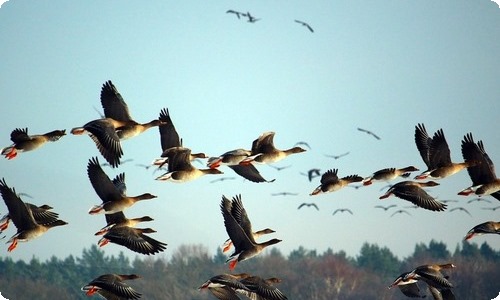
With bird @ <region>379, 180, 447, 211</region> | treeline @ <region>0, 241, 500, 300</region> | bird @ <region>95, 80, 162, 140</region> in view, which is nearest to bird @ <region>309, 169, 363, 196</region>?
bird @ <region>379, 180, 447, 211</region>

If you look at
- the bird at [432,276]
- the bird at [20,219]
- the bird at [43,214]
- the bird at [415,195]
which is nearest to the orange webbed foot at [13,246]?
the bird at [20,219]

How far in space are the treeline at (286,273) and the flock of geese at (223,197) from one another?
227 ft

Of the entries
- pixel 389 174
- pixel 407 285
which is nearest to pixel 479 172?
pixel 389 174

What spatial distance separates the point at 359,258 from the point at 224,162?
341 ft

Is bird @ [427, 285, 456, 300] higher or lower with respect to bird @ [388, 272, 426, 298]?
lower

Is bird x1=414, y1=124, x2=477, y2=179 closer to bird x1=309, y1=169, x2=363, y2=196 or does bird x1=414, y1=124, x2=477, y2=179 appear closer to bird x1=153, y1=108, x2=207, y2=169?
bird x1=309, y1=169, x2=363, y2=196

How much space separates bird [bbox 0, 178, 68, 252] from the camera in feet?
71.5

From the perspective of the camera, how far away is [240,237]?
2155cm

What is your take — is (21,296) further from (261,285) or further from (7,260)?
(261,285)

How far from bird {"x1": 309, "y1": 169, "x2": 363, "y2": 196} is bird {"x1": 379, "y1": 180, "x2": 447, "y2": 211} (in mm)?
1331

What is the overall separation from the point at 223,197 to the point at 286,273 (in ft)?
276

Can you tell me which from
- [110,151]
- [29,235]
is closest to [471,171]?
[110,151]

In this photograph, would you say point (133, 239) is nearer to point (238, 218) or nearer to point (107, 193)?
point (107, 193)

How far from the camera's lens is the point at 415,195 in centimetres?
2298
